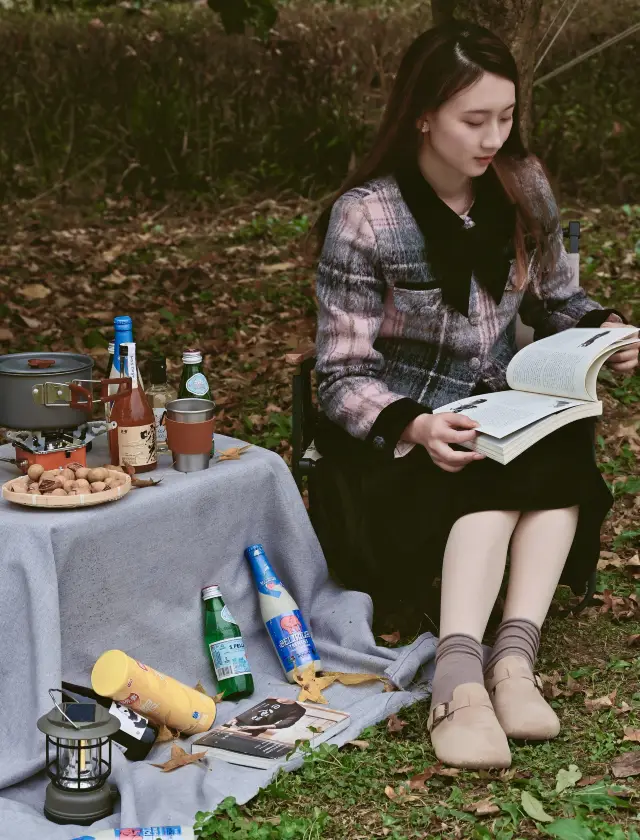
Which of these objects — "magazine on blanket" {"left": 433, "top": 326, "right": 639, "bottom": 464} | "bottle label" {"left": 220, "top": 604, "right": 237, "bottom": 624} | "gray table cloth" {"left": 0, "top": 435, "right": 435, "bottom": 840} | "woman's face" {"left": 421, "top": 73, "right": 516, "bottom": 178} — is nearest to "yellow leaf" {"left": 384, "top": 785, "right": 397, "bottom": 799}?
"gray table cloth" {"left": 0, "top": 435, "right": 435, "bottom": 840}

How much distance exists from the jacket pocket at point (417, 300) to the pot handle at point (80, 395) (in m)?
0.90

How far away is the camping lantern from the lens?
2.50 m

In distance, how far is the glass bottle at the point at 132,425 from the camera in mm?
2990

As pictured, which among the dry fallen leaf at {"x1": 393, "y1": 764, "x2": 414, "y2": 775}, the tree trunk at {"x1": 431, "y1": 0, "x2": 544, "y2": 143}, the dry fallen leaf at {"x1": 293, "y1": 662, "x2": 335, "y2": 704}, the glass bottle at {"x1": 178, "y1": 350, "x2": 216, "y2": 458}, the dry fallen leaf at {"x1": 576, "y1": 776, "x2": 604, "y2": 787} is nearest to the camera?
the dry fallen leaf at {"x1": 576, "y1": 776, "x2": 604, "y2": 787}

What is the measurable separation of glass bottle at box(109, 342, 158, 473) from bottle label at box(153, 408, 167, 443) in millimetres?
182

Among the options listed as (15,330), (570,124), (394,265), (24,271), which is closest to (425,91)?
(394,265)

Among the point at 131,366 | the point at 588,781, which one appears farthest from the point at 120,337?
the point at 588,781

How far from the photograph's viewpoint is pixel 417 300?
10.8 ft

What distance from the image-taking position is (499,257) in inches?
132

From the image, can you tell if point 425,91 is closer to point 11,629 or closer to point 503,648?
point 503,648

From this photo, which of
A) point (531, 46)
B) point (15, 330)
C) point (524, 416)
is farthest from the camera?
point (15, 330)

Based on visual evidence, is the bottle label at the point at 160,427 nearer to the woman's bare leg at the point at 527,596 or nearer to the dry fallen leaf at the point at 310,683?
the dry fallen leaf at the point at 310,683

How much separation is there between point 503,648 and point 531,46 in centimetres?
277

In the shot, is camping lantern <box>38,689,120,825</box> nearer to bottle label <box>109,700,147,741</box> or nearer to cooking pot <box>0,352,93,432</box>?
bottle label <box>109,700,147,741</box>
